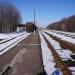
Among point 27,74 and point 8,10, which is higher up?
point 8,10

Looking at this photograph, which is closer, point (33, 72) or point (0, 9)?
point (33, 72)

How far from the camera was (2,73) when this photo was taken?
28.8 ft

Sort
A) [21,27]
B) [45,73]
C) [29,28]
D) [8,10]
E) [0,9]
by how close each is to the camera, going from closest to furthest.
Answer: [45,73]
[0,9]
[8,10]
[29,28]
[21,27]

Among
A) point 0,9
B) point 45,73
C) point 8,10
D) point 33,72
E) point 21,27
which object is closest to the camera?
point 45,73

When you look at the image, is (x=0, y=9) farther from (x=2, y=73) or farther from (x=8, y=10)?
(x=2, y=73)

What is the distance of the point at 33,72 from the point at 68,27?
366 ft

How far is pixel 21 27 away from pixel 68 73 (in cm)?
10754

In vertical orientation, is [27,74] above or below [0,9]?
below

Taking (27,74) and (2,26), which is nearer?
(27,74)

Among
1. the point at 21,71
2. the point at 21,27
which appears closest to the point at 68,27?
the point at 21,27

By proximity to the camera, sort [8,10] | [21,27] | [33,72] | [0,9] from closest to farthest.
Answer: [33,72] → [0,9] → [8,10] → [21,27]

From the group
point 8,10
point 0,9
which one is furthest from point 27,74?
point 8,10

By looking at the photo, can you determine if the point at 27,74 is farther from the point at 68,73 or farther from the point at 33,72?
the point at 68,73

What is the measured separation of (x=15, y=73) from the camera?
8898 millimetres
